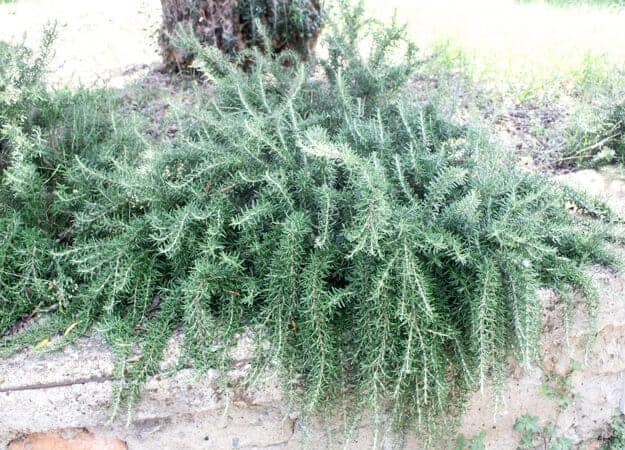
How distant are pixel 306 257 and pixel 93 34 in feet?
11.9

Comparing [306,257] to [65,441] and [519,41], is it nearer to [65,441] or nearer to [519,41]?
[65,441]

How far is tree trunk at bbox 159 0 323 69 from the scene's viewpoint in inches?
148

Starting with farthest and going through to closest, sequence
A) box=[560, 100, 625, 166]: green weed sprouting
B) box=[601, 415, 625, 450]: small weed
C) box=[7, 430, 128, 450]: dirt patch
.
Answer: box=[560, 100, 625, 166]: green weed sprouting, box=[601, 415, 625, 450]: small weed, box=[7, 430, 128, 450]: dirt patch

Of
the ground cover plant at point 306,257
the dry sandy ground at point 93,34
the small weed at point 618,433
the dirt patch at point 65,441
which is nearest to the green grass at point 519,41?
the ground cover plant at point 306,257

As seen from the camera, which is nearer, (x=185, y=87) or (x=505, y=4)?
(x=185, y=87)

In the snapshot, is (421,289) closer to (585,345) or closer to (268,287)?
(268,287)

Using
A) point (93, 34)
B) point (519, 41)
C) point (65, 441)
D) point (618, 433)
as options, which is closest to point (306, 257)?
point (65, 441)

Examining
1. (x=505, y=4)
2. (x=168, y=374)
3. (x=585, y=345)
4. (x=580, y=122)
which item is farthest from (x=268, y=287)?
(x=505, y=4)

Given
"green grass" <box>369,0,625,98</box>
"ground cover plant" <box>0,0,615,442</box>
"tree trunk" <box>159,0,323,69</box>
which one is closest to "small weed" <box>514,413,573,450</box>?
"ground cover plant" <box>0,0,615,442</box>

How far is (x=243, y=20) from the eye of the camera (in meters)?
3.82

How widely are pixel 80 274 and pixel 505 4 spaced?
5519 mm

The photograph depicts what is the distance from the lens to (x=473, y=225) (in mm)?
2146

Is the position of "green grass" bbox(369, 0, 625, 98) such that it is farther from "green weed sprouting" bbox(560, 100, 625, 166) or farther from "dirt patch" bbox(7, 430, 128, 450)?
"dirt patch" bbox(7, 430, 128, 450)

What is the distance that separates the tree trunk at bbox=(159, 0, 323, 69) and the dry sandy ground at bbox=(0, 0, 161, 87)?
2.10 feet
